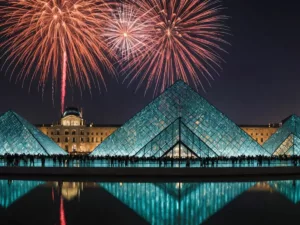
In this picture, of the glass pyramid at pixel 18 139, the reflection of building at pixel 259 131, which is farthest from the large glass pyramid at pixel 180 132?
the reflection of building at pixel 259 131

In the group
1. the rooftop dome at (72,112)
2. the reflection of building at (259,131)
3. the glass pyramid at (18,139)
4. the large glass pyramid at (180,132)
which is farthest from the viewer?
the reflection of building at (259,131)

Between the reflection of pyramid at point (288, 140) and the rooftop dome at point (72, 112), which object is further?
the rooftop dome at point (72, 112)

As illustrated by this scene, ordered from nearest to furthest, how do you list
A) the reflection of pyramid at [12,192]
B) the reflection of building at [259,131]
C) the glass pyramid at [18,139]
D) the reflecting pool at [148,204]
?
the reflecting pool at [148,204]
the reflection of pyramid at [12,192]
the glass pyramid at [18,139]
the reflection of building at [259,131]

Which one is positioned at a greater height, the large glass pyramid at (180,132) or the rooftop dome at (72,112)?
the rooftop dome at (72,112)

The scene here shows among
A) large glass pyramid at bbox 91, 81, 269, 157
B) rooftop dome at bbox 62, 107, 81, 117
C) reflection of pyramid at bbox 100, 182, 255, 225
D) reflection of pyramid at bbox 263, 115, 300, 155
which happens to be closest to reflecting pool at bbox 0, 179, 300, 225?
reflection of pyramid at bbox 100, 182, 255, 225

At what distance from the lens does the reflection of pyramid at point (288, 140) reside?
38969 millimetres

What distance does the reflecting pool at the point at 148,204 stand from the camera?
11.2 meters

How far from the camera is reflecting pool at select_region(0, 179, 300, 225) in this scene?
11219 millimetres

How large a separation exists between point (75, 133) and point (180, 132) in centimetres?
6393

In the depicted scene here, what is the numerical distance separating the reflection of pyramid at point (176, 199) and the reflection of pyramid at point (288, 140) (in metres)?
20.4

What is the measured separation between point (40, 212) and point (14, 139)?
25601 millimetres

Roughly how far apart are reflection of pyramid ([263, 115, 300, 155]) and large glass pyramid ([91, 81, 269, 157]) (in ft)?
17.1

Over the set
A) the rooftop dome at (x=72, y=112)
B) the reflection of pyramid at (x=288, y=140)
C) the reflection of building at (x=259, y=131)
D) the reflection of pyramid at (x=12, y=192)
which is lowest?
the reflection of pyramid at (x=12, y=192)

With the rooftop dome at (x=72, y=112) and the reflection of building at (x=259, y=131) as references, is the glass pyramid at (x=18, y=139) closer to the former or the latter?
the rooftop dome at (x=72, y=112)
